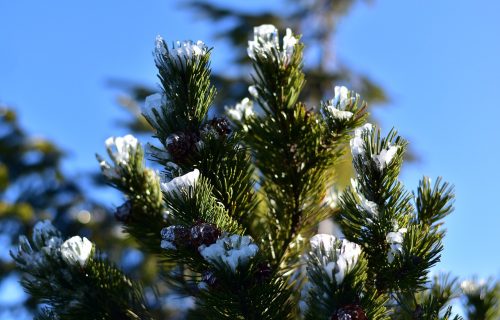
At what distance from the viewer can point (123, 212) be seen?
200cm

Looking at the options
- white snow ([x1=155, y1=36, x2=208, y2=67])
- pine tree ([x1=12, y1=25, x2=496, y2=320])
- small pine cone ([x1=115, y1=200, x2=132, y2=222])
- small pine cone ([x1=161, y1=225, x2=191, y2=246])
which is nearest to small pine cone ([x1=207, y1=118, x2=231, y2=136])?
pine tree ([x1=12, y1=25, x2=496, y2=320])

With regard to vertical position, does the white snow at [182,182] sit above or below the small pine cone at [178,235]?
above

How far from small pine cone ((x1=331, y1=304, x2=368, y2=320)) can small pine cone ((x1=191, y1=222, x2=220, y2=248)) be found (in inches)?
14.1

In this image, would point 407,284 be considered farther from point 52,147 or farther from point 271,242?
point 52,147

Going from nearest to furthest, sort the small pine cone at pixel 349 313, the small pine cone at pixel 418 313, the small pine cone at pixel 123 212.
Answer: the small pine cone at pixel 349 313
the small pine cone at pixel 418 313
the small pine cone at pixel 123 212

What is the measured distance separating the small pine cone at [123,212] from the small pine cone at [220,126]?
0.44 m

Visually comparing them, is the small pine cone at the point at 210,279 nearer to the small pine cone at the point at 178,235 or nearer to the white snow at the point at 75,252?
the small pine cone at the point at 178,235

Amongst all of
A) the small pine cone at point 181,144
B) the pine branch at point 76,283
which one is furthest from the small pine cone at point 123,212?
the small pine cone at point 181,144

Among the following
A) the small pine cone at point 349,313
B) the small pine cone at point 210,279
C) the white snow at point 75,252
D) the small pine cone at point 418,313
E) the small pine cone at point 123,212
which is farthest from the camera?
the small pine cone at point 123,212

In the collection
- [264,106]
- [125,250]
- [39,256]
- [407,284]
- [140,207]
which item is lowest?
[407,284]

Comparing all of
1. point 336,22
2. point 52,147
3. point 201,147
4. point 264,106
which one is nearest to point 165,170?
point 201,147

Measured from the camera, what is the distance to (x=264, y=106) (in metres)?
1.88

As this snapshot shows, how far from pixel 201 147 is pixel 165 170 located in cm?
17

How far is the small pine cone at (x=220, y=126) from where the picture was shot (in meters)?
1.79
